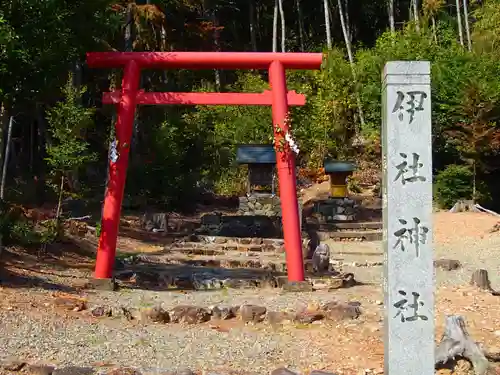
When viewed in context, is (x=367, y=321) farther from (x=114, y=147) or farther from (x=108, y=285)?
(x=114, y=147)

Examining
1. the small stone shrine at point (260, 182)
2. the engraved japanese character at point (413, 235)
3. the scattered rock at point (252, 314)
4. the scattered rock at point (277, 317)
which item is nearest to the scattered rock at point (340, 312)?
the scattered rock at point (277, 317)

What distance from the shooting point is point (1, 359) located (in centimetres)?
481

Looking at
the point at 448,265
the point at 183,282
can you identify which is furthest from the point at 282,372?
the point at 448,265

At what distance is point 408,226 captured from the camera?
389cm

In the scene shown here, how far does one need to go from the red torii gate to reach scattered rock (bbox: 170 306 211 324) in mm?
2067

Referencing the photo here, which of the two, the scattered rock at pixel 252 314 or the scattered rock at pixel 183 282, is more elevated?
the scattered rock at pixel 252 314

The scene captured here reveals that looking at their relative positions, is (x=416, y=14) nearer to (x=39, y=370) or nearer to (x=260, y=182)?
(x=260, y=182)

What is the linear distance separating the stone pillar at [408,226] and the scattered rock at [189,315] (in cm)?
Result: 308

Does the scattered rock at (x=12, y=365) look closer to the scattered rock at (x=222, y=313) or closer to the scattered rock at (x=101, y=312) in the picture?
the scattered rock at (x=101, y=312)

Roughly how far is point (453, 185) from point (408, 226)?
1561cm

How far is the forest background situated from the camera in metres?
15.8

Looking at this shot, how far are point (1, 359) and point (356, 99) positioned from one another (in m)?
21.0

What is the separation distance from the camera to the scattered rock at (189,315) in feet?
21.7

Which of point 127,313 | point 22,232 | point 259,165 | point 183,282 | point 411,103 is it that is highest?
point 411,103
